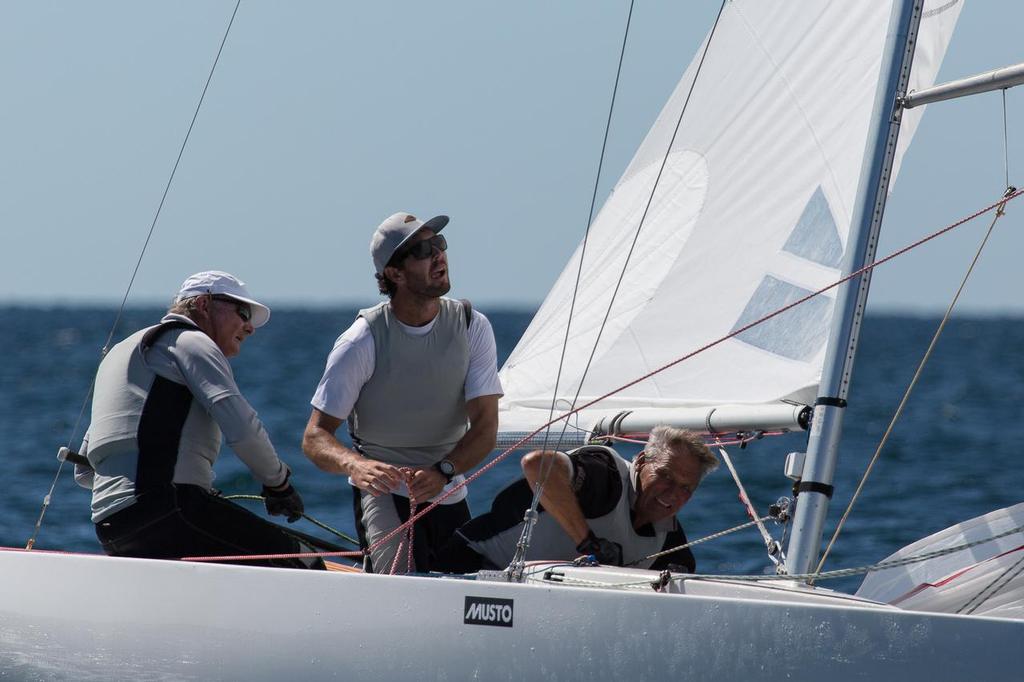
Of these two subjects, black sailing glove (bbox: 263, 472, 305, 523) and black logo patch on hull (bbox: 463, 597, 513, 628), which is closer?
black logo patch on hull (bbox: 463, 597, 513, 628)

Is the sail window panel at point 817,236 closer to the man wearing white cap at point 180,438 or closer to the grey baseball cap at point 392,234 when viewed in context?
the grey baseball cap at point 392,234

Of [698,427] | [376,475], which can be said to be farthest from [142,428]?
[698,427]

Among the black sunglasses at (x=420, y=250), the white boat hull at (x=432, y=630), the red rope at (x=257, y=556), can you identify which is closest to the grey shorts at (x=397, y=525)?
the red rope at (x=257, y=556)

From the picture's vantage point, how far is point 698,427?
13.0ft

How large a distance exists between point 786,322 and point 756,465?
328 inches

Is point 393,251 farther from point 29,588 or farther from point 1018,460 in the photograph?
point 1018,460

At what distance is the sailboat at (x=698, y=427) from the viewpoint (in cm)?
298

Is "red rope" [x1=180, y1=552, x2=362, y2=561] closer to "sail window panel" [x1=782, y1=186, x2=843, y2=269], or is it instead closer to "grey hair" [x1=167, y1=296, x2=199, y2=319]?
"grey hair" [x1=167, y1=296, x2=199, y2=319]

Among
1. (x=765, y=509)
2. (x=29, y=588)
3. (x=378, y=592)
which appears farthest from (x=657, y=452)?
(x=765, y=509)

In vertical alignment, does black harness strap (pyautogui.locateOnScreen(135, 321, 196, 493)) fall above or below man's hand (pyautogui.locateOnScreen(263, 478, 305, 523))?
above

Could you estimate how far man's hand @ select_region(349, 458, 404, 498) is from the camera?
344 cm

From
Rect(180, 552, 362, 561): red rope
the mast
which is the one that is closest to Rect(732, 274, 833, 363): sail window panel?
the mast

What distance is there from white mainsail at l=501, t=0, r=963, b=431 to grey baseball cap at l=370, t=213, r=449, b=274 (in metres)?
0.81

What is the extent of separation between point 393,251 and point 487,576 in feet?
2.47
